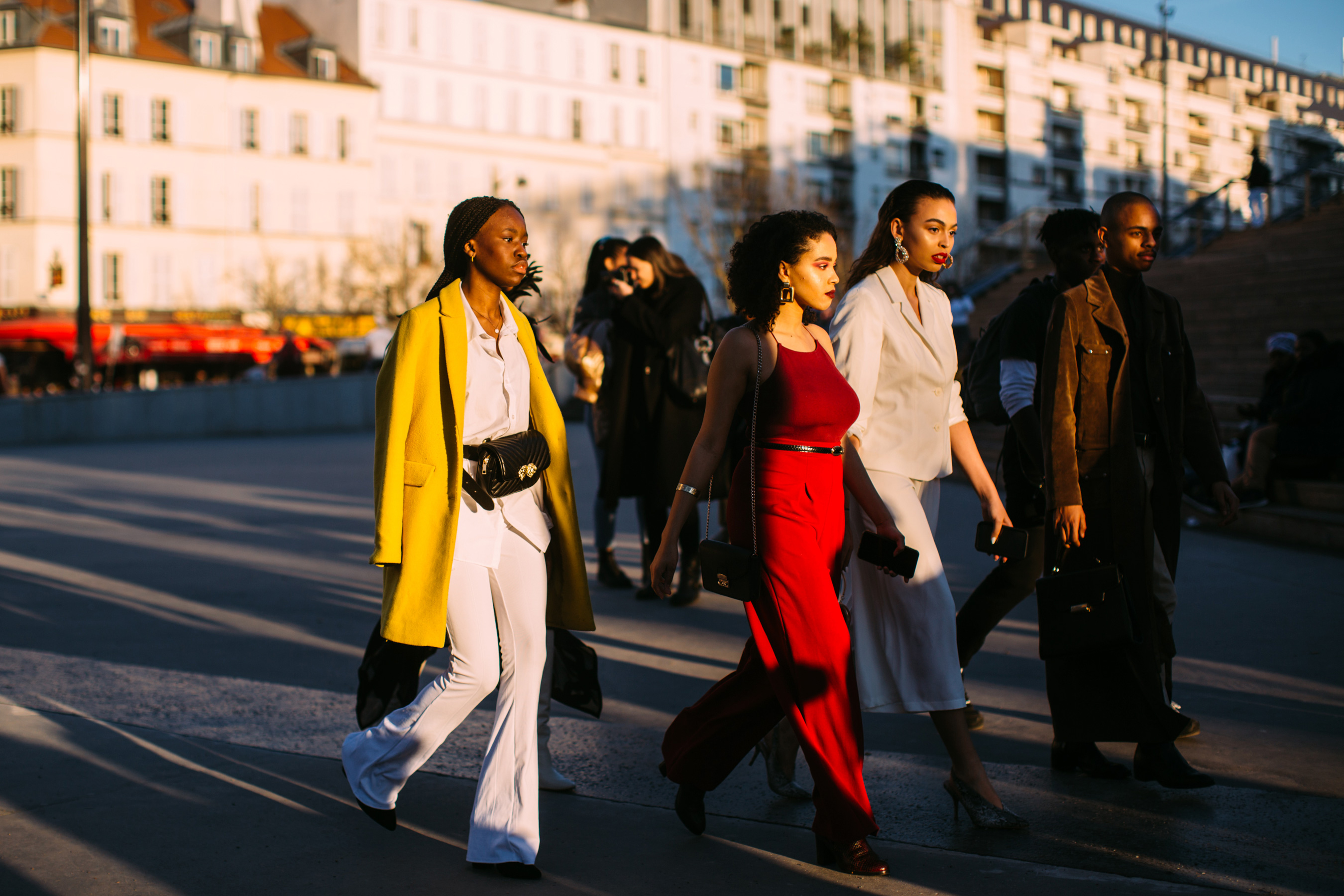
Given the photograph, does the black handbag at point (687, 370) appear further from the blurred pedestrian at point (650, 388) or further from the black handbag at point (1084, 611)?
the black handbag at point (1084, 611)

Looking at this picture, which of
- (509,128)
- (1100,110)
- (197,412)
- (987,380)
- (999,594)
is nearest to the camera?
(999,594)

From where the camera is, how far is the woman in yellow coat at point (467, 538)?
3.71m

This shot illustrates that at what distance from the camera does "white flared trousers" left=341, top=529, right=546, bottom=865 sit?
3.69 metres

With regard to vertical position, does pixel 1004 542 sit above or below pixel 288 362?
below

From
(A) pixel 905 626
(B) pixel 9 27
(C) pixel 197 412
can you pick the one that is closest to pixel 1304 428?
(A) pixel 905 626

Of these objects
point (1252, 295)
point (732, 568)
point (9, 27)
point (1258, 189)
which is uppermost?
point (9, 27)

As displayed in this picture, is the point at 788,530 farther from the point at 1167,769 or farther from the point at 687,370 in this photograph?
the point at 687,370

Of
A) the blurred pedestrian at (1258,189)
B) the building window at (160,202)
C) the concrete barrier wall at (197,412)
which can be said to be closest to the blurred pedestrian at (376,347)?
the concrete barrier wall at (197,412)

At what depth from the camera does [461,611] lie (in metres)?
3.77

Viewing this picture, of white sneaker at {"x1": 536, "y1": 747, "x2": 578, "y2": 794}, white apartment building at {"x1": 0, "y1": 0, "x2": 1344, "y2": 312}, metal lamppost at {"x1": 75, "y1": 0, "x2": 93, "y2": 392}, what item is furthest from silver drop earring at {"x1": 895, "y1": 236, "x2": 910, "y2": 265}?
white apartment building at {"x1": 0, "y1": 0, "x2": 1344, "y2": 312}

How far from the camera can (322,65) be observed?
59719 mm

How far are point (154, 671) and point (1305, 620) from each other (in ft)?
19.0

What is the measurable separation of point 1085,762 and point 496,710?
210cm

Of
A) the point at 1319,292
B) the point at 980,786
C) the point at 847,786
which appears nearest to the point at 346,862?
the point at 847,786
